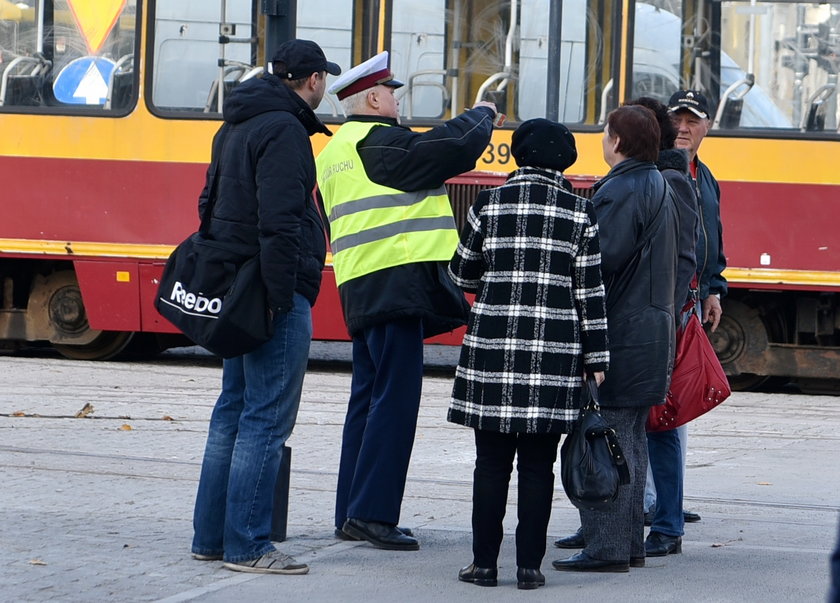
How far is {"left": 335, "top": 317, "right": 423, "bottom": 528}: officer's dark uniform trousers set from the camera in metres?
A: 6.17

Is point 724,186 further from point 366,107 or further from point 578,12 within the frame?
point 366,107

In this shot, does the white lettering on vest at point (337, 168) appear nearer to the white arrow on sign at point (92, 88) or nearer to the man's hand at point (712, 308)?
the man's hand at point (712, 308)

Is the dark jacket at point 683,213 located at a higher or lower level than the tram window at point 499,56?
lower

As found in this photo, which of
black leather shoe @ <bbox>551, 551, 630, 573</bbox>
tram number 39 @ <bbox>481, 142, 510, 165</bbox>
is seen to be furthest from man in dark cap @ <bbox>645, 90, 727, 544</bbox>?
tram number 39 @ <bbox>481, 142, 510, 165</bbox>

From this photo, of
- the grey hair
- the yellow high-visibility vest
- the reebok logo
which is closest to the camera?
the reebok logo

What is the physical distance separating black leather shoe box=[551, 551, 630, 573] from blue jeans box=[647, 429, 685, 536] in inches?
18.4

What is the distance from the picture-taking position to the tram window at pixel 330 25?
41.5 feet

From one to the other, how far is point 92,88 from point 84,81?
0.11 metres

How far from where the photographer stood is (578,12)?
12.4 meters

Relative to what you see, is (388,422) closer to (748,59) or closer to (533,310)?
(533,310)

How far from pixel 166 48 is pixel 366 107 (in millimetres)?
7062

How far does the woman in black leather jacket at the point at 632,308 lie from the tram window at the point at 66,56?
7.93 m

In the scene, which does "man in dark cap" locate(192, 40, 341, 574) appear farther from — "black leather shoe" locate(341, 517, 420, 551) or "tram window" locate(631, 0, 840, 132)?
"tram window" locate(631, 0, 840, 132)

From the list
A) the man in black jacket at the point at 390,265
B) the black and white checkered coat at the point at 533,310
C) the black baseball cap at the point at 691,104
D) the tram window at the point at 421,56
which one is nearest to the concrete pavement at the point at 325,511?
the man in black jacket at the point at 390,265
